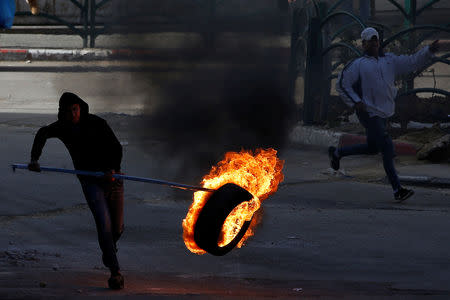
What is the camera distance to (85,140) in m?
6.19

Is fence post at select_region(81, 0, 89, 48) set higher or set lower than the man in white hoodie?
lower

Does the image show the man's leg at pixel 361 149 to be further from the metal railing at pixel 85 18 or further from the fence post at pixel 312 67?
the metal railing at pixel 85 18

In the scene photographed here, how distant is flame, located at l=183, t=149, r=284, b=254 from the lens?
641cm

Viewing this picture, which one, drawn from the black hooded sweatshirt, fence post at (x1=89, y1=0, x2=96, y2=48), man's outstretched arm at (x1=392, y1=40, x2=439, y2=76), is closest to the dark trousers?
the black hooded sweatshirt

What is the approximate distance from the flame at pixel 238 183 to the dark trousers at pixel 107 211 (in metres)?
0.43

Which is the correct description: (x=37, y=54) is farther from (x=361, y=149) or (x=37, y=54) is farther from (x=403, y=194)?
(x=403, y=194)

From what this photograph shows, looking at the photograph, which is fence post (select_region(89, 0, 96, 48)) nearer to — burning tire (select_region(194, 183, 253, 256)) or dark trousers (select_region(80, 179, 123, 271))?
dark trousers (select_region(80, 179, 123, 271))

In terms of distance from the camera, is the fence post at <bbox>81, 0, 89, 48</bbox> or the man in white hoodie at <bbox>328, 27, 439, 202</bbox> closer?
the man in white hoodie at <bbox>328, 27, 439, 202</bbox>

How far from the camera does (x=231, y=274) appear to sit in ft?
21.7

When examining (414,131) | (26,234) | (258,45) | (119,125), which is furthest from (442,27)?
(26,234)

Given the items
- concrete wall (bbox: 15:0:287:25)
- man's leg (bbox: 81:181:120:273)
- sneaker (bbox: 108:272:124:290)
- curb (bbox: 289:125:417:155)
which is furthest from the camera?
curb (bbox: 289:125:417:155)

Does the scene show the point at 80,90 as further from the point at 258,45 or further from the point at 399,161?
the point at 399,161

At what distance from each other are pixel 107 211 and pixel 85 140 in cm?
44

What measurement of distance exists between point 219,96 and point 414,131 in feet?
9.05
